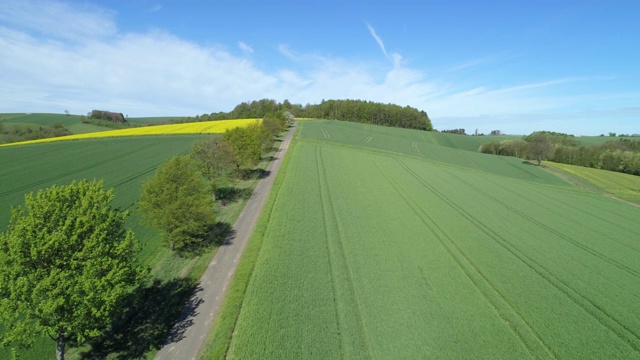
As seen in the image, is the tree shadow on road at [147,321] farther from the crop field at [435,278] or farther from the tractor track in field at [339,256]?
the tractor track in field at [339,256]

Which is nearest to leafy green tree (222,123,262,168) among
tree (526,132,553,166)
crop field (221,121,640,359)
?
crop field (221,121,640,359)

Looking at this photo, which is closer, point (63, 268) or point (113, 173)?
point (63, 268)

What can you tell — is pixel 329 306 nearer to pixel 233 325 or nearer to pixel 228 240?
pixel 233 325

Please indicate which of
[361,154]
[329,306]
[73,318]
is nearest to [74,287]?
[73,318]

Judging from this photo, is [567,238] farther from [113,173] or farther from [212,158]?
[113,173]

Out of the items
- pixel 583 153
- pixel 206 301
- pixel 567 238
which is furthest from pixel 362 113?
pixel 206 301

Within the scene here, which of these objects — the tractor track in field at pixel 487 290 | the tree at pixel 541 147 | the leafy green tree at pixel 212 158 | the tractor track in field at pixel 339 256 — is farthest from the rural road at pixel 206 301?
the tree at pixel 541 147
